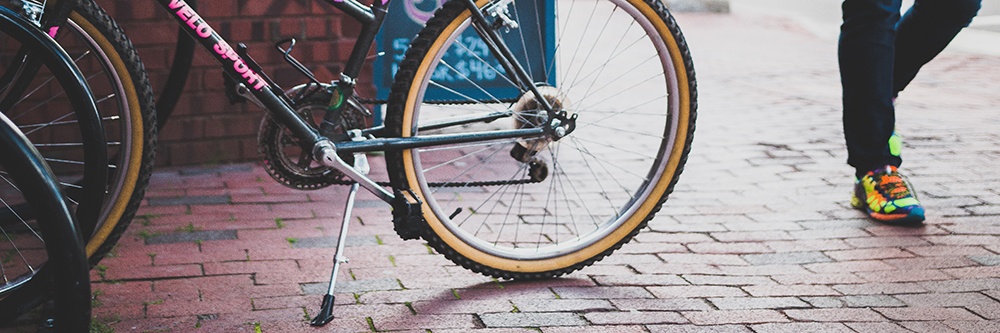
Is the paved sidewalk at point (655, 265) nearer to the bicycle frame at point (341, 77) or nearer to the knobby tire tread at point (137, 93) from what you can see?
the knobby tire tread at point (137, 93)

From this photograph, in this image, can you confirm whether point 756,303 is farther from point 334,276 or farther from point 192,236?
point 192,236

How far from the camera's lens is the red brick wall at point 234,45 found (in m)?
4.81

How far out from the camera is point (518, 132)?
323 cm

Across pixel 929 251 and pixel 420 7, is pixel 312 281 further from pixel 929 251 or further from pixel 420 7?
pixel 420 7

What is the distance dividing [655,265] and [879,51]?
3.71 feet

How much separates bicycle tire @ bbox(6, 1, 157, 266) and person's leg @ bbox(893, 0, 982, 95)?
2.64m

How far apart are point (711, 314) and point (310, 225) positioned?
58.1 inches

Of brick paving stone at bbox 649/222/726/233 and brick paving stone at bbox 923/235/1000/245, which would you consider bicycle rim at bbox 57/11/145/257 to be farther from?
brick paving stone at bbox 923/235/1000/245

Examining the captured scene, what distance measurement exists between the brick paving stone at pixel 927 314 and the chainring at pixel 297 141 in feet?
4.64

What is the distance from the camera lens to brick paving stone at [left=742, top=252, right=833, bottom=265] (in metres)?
3.62

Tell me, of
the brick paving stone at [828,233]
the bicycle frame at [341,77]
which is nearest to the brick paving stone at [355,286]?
the bicycle frame at [341,77]

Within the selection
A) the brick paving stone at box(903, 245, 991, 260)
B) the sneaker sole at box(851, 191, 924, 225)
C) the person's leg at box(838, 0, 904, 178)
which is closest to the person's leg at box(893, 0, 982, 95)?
the person's leg at box(838, 0, 904, 178)

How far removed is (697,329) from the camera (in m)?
2.96

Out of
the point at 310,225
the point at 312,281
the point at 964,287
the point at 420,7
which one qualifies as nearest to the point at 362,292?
the point at 312,281
